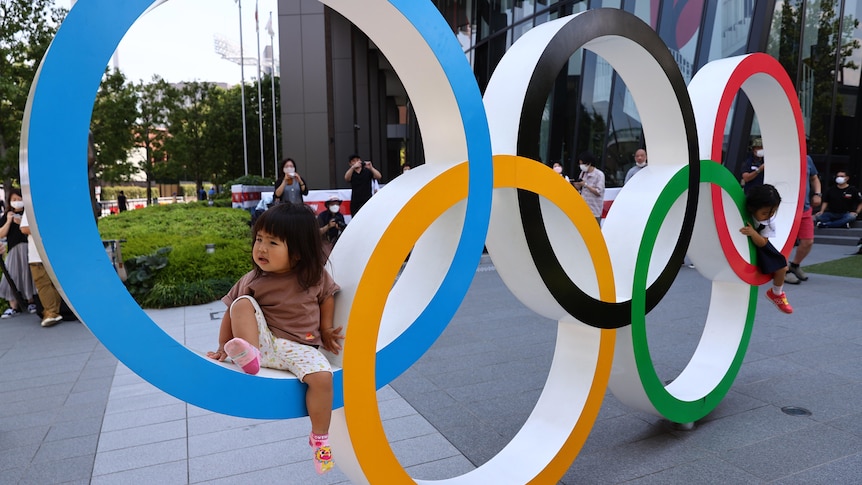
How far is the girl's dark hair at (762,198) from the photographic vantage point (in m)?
3.96

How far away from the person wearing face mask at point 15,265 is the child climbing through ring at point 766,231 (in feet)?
26.5

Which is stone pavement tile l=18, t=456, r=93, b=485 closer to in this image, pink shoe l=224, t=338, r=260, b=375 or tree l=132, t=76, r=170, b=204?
pink shoe l=224, t=338, r=260, b=375

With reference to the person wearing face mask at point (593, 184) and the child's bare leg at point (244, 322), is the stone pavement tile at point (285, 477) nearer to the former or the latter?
the child's bare leg at point (244, 322)

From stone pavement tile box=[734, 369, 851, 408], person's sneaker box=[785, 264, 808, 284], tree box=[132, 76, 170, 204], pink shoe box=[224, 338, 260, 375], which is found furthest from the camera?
tree box=[132, 76, 170, 204]

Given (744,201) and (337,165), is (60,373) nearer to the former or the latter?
(744,201)

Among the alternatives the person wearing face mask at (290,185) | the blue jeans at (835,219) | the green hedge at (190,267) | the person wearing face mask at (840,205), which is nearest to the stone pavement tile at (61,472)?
the person wearing face mask at (290,185)

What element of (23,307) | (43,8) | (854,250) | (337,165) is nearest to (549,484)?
(23,307)

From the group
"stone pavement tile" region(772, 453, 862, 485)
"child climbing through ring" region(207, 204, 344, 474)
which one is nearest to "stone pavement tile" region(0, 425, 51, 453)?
"child climbing through ring" region(207, 204, 344, 474)

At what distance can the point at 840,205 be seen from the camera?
11.6 metres

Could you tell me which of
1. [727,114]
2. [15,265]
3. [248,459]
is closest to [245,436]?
[248,459]

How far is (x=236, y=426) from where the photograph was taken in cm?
413

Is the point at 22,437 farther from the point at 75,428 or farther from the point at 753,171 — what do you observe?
the point at 753,171

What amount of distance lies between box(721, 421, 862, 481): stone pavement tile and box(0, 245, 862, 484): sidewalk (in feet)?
0.04

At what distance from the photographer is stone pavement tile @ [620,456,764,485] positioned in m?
3.17
